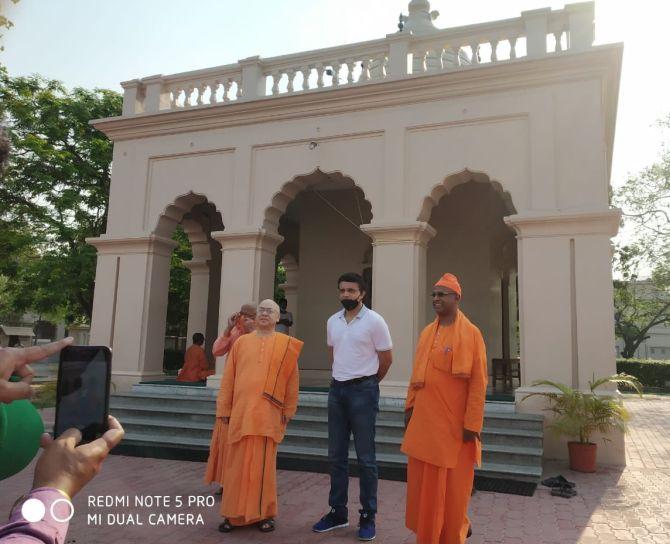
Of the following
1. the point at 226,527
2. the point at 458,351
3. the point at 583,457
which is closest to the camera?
the point at 458,351

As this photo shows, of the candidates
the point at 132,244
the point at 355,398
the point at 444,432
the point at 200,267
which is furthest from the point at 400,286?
the point at 200,267

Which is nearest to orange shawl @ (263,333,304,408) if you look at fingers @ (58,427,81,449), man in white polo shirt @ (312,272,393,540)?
man in white polo shirt @ (312,272,393,540)

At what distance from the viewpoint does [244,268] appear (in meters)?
9.41

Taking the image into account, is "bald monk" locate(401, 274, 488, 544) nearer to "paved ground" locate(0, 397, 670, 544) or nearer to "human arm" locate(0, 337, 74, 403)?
"paved ground" locate(0, 397, 670, 544)

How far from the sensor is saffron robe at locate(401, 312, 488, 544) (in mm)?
3777

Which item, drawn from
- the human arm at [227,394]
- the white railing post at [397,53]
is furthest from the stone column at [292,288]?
the human arm at [227,394]

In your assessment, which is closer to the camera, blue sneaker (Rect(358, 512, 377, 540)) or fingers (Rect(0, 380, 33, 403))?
fingers (Rect(0, 380, 33, 403))

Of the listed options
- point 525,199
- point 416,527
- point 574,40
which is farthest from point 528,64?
point 416,527

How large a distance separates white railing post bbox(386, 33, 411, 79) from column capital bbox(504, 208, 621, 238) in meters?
3.17

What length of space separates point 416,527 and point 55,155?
53.6 feet

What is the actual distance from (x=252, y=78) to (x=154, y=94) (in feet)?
7.14

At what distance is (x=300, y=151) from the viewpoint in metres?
9.53

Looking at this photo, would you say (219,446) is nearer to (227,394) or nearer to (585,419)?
(227,394)

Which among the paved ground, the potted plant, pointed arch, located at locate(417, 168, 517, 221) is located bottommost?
the paved ground
